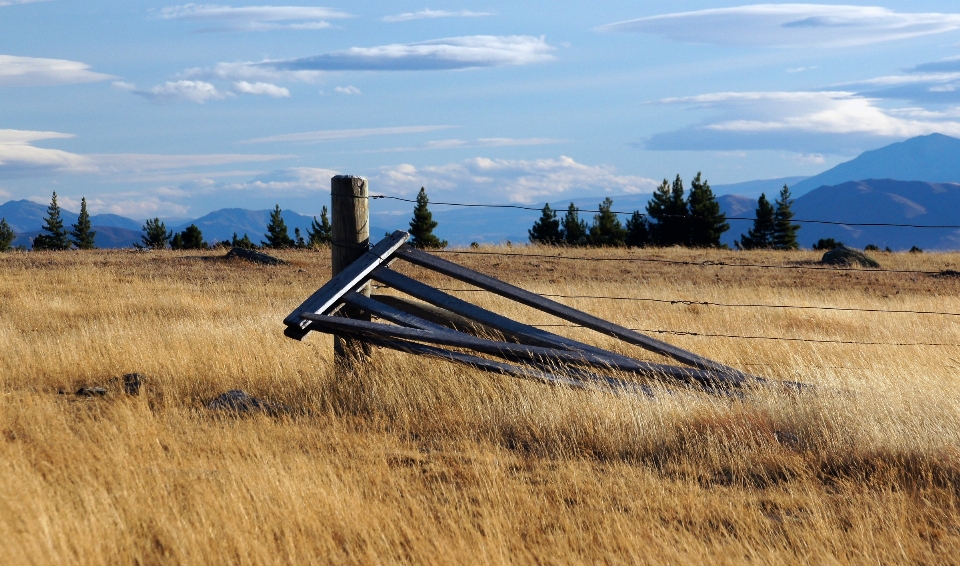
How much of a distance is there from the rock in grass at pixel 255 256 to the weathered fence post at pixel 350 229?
1503 centimetres

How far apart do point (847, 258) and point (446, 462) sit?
23.8m

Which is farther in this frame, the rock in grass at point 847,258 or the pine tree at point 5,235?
the pine tree at point 5,235

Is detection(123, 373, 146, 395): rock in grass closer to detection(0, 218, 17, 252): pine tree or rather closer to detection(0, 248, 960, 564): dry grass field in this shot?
detection(0, 248, 960, 564): dry grass field

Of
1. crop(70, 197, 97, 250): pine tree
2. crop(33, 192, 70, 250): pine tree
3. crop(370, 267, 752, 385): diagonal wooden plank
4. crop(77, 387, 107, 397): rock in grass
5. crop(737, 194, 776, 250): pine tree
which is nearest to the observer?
crop(370, 267, 752, 385): diagonal wooden plank

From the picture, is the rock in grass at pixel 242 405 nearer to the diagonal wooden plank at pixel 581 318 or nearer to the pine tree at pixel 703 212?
the diagonal wooden plank at pixel 581 318

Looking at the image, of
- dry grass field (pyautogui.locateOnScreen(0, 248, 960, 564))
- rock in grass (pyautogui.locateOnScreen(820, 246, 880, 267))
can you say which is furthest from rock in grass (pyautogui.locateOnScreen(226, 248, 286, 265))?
rock in grass (pyautogui.locateOnScreen(820, 246, 880, 267))

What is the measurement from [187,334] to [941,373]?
24.3 ft

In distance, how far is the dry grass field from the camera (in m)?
3.68

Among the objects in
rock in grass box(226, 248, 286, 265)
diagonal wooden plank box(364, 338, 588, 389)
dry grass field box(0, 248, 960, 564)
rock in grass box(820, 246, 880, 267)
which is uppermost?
rock in grass box(226, 248, 286, 265)

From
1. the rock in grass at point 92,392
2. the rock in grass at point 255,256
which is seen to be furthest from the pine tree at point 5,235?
the rock in grass at point 92,392

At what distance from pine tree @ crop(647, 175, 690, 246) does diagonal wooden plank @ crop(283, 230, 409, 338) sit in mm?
49631

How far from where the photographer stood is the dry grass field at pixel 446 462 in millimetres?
3676

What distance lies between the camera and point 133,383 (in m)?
6.66

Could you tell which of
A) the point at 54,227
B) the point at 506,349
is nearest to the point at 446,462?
the point at 506,349
